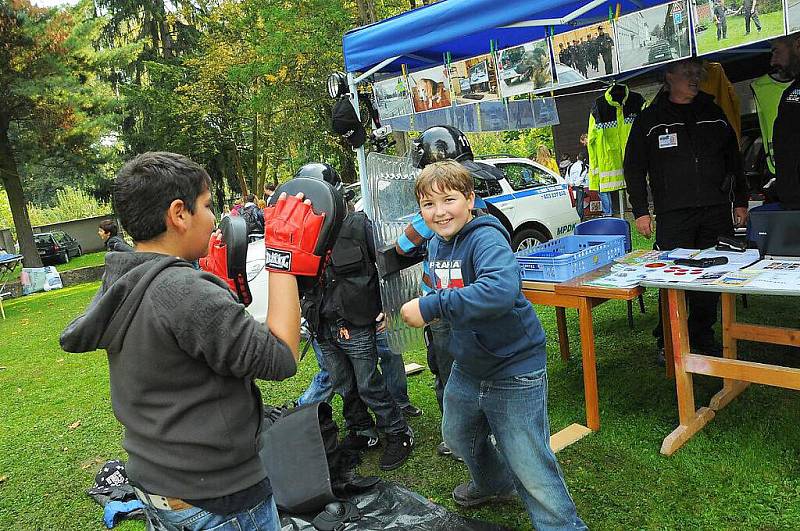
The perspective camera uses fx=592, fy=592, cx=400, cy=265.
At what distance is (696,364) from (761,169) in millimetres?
3475

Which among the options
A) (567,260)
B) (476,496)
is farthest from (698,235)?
(476,496)

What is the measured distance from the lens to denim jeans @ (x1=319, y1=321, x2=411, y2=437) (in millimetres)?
3311

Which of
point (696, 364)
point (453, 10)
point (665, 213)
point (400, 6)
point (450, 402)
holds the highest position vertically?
point (400, 6)

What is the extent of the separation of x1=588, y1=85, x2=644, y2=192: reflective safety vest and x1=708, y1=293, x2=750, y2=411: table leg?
1309 millimetres

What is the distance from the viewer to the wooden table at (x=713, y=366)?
2838 millimetres

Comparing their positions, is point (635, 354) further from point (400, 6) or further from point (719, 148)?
point (400, 6)

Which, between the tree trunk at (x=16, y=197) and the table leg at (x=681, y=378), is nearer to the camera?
the table leg at (x=681, y=378)

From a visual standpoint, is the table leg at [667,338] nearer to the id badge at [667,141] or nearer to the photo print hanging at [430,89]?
the id badge at [667,141]

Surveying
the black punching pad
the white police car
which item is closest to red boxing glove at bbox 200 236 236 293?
the black punching pad

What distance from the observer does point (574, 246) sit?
4.16m

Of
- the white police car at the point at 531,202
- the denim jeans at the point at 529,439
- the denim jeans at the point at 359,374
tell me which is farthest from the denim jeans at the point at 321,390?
the white police car at the point at 531,202

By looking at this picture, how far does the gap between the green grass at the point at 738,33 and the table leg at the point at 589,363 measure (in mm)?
1366

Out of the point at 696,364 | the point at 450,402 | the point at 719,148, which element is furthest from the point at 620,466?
the point at 719,148

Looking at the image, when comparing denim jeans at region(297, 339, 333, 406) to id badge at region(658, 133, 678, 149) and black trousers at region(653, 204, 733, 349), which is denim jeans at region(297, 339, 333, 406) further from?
id badge at region(658, 133, 678, 149)
